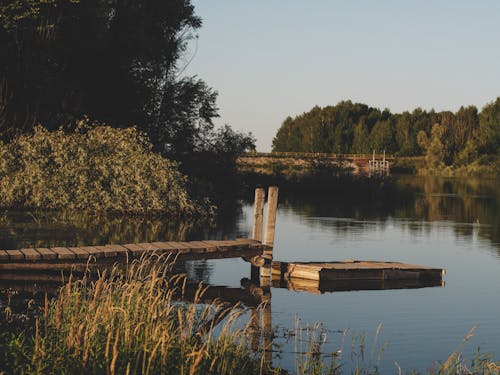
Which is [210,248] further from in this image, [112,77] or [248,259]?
[112,77]

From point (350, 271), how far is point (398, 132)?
12138 centimetres

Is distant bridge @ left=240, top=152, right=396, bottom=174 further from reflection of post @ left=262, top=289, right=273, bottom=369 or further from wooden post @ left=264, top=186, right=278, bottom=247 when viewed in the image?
reflection of post @ left=262, top=289, right=273, bottom=369

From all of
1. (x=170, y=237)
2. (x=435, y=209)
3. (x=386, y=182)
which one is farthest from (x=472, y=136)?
(x=170, y=237)

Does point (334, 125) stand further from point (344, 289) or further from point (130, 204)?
point (344, 289)

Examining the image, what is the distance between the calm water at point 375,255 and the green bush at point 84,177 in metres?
0.93

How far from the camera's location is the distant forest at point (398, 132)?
120m

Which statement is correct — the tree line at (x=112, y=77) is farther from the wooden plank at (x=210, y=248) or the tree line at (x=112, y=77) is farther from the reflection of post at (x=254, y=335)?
the reflection of post at (x=254, y=335)

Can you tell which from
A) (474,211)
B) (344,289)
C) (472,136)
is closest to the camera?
(344,289)

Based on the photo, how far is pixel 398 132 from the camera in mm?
140125

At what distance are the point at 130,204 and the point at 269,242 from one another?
49.6ft

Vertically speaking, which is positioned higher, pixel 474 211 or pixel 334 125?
pixel 334 125

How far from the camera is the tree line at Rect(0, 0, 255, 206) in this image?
38.8 meters

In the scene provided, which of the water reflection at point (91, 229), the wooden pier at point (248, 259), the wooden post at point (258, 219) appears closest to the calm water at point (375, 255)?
the water reflection at point (91, 229)

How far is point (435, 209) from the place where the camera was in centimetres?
5100
